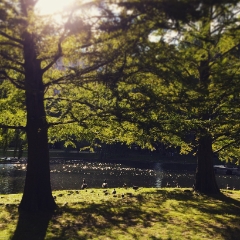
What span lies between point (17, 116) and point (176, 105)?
24.7 feet

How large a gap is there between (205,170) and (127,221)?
9.21m

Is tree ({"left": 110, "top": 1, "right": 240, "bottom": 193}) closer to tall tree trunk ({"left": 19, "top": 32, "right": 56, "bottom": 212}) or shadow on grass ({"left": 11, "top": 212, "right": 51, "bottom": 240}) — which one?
tall tree trunk ({"left": 19, "top": 32, "right": 56, "bottom": 212})

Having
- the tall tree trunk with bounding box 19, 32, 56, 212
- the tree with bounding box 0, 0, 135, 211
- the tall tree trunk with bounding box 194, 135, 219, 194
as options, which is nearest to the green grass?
the tall tree trunk with bounding box 19, 32, 56, 212

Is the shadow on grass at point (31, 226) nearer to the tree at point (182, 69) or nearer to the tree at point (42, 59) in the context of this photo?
the tree at point (42, 59)

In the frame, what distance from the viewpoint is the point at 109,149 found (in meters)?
83.7

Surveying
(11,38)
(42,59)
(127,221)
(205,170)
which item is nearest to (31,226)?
(127,221)

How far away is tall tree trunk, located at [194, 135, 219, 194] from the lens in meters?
18.5

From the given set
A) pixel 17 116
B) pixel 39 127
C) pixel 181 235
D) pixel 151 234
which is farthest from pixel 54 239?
pixel 17 116

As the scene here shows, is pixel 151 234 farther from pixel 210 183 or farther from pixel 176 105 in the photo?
pixel 210 183

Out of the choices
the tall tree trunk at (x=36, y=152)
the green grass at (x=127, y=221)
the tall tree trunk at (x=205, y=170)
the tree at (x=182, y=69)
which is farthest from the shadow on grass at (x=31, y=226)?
the tall tree trunk at (x=205, y=170)

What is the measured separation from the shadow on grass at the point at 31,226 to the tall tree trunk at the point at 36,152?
700mm

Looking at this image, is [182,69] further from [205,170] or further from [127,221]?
[205,170]

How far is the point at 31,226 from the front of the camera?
398 inches

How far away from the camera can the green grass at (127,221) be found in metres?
9.36
